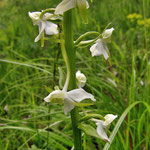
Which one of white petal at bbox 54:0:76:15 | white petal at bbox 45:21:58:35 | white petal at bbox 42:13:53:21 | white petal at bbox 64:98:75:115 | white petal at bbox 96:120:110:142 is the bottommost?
white petal at bbox 96:120:110:142

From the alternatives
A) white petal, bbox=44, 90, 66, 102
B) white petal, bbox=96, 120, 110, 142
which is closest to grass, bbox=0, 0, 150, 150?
white petal, bbox=96, 120, 110, 142

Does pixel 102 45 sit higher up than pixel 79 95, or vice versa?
pixel 102 45

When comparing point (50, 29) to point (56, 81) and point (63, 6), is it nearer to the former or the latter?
point (63, 6)

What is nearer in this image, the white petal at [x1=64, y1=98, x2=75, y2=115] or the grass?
the white petal at [x1=64, y1=98, x2=75, y2=115]

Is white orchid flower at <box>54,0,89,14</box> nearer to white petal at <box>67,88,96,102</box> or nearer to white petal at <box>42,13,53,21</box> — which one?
white petal at <box>42,13,53,21</box>

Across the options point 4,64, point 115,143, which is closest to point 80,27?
point 4,64

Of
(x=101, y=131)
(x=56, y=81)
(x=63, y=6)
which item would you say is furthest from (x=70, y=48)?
(x=56, y=81)

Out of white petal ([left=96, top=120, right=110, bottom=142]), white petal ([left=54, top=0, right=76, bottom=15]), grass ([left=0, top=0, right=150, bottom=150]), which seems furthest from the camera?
grass ([left=0, top=0, right=150, bottom=150])
